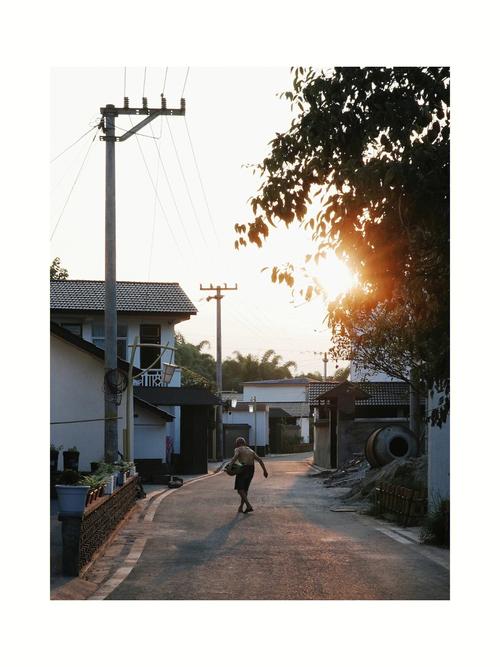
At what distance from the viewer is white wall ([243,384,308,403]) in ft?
258

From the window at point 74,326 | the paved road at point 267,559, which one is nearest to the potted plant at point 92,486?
the paved road at point 267,559

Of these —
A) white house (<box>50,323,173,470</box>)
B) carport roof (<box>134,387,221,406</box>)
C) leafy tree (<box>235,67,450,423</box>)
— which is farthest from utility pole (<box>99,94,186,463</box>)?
carport roof (<box>134,387,221,406</box>)

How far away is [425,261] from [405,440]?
18.9 meters

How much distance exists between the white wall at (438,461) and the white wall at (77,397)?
9.96 m

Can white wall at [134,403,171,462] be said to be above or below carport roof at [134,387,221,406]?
below

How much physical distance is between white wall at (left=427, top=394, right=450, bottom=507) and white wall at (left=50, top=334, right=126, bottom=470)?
996 centimetres

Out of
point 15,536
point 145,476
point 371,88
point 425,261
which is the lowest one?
point 145,476

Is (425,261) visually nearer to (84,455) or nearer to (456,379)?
(456,379)

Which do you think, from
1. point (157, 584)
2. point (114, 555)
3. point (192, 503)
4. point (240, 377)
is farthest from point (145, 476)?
point (240, 377)

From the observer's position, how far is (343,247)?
310 inches

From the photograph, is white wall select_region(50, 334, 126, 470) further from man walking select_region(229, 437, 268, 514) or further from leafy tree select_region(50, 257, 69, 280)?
leafy tree select_region(50, 257, 69, 280)

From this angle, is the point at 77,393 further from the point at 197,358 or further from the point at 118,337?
the point at 197,358

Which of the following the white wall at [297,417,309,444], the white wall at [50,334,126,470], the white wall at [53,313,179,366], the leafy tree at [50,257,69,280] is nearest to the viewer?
the white wall at [50,334,126,470]

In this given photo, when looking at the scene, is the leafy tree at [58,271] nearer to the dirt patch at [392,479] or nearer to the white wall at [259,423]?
the white wall at [259,423]
